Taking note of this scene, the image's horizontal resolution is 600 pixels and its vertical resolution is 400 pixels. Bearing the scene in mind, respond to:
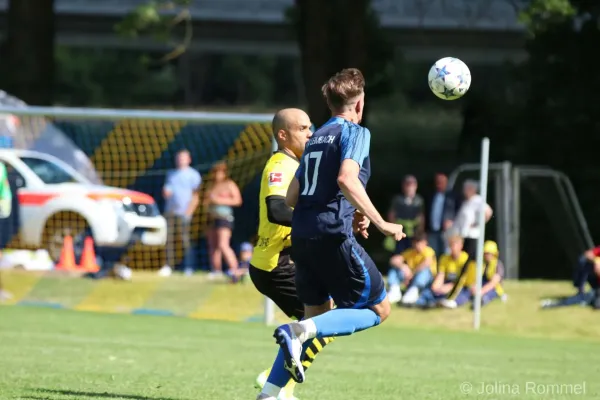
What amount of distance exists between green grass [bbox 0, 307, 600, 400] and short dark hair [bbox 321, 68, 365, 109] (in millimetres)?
2210

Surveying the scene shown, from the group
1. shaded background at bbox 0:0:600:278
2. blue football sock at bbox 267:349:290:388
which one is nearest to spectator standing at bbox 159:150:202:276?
shaded background at bbox 0:0:600:278

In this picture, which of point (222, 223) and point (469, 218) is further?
point (222, 223)

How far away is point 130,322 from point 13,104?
8608 millimetres

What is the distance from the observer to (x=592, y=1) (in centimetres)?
2486

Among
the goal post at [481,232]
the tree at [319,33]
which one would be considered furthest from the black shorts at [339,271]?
the tree at [319,33]

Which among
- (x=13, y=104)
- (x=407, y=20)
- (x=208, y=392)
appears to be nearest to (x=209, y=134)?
(x=13, y=104)

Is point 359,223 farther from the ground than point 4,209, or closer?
farther from the ground

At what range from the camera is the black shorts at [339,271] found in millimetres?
7883

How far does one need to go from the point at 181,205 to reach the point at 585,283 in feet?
20.0

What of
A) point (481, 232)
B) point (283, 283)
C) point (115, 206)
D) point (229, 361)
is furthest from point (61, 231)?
point (283, 283)

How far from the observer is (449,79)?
9.24m

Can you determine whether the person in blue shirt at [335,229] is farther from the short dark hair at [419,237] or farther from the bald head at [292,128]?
the short dark hair at [419,237]

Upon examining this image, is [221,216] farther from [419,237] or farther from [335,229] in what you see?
[335,229]

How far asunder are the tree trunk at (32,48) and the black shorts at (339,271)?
20.0m
